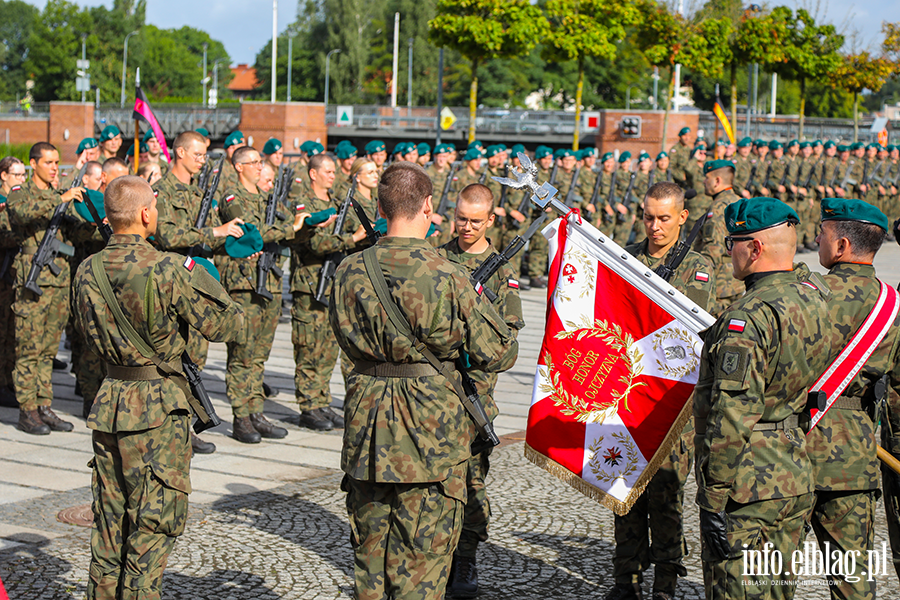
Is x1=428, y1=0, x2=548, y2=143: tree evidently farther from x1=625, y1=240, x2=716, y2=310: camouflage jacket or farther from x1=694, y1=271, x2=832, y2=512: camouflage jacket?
x1=694, y1=271, x2=832, y2=512: camouflage jacket

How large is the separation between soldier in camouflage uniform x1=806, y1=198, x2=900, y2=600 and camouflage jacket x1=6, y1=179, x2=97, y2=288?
6.27 m

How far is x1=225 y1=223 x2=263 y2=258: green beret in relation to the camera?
750cm

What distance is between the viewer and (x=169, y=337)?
4.47m

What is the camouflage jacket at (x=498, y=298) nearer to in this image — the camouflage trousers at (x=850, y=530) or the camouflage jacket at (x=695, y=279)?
the camouflage jacket at (x=695, y=279)

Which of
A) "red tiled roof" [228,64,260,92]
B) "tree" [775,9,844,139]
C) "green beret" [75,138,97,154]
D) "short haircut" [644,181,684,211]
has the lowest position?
"short haircut" [644,181,684,211]

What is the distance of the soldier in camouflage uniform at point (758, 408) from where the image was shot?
3.68 metres

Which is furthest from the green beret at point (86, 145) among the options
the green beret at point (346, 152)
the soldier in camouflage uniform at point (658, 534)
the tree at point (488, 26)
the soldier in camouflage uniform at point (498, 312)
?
the tree at point (488, 26)

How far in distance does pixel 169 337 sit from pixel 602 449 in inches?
84.9

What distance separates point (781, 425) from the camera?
385 centimetres

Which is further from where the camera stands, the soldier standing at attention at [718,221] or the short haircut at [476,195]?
the soldier standing at attention at [718,221]

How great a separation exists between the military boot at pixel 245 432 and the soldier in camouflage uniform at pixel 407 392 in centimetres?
406

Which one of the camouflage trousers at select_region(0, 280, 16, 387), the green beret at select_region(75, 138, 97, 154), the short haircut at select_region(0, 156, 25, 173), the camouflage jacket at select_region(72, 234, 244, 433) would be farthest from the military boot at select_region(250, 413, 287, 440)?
the green beret at select_region(75, 138, 97, 154)

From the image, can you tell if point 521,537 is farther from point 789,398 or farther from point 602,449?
point 789,398

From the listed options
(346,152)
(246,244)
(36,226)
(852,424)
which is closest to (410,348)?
(852,424)
